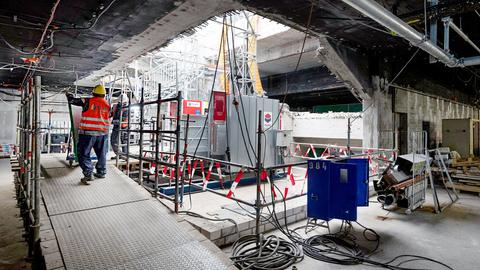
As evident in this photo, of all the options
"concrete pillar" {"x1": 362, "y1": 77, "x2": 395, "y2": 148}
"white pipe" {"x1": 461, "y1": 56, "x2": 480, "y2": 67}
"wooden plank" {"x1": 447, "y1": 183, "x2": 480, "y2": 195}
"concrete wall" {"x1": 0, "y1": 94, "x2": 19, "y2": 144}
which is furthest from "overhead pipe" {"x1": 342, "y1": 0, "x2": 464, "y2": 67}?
"concrete wall" {"x1": 0, "y1": 94, "x2": 19, "y2": 144}

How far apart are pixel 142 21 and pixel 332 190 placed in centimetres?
444

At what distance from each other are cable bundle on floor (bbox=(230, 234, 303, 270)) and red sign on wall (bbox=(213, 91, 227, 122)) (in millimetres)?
4332

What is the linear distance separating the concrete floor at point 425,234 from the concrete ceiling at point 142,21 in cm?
378

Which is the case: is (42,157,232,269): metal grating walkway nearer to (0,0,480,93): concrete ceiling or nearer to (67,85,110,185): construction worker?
(67,85,110,185): construction worker

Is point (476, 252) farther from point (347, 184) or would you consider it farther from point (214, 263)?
point (214, 263)

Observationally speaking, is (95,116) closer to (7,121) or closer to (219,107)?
(219,107)

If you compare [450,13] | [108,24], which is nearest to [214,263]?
[108,24]

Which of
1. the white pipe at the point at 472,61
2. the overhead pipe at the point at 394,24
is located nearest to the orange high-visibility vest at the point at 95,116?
the overhead pipe at the point at 394,24

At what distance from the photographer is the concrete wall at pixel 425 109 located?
8844 mm

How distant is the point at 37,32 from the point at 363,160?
6.93m

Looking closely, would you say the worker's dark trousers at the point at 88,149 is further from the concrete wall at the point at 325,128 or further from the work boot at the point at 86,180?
the concrete wall at the point at 325,128

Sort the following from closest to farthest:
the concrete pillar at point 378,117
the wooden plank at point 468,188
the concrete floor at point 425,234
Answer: the concrete floor at point 425,234 < the wooden plank at point 468,188 < the concrete pillar at point 378,117

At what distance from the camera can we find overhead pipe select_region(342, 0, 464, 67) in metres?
3.24

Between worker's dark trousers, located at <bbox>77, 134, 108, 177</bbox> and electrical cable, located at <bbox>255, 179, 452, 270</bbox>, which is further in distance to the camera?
worker's dark trousers, located at <bbox>77, 134, 108, 177</bbox>
